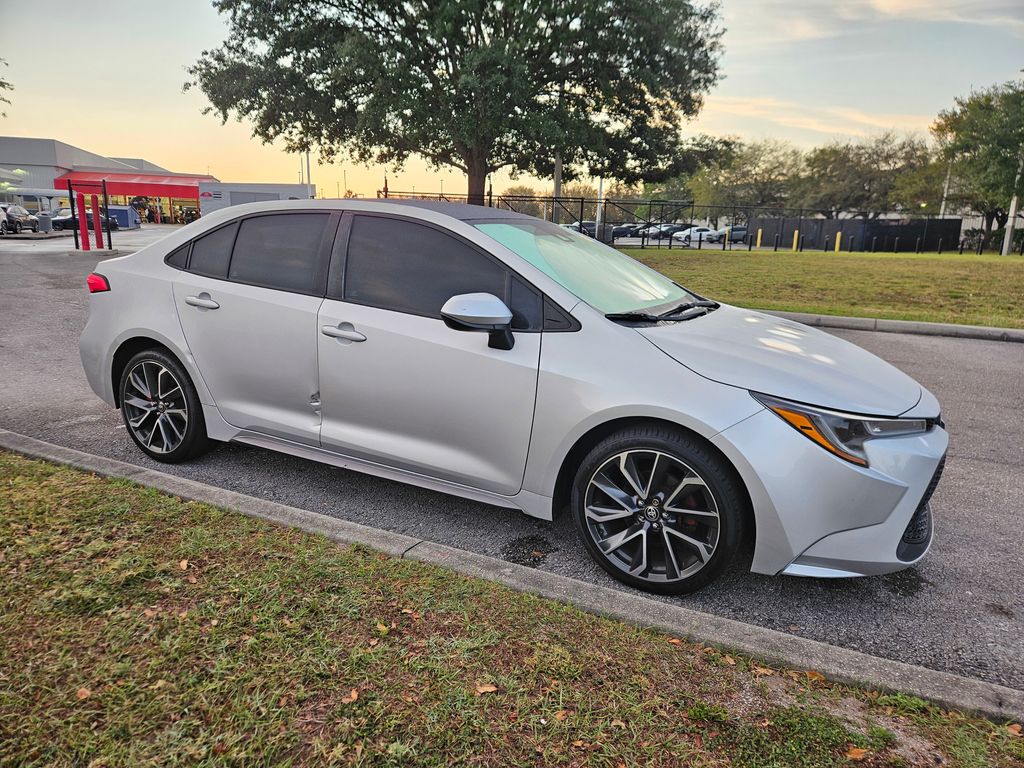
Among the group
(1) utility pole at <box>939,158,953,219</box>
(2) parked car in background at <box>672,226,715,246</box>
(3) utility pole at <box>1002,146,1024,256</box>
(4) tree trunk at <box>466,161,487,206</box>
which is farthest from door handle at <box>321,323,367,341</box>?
(1) utility pole at <box>939,158,953,219</box>

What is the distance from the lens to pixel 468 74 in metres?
19.6

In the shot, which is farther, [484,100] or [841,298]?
[484,100]

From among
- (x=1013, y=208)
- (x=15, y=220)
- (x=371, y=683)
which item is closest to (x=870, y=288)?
(x=371, y=683)

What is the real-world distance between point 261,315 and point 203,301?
478 mm

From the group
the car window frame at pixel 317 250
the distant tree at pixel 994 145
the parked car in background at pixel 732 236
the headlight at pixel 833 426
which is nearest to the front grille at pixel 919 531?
the headlight at pixel 833 426

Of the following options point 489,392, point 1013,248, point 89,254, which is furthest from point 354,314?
point 1013,248

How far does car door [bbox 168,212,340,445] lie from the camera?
12.4 feet

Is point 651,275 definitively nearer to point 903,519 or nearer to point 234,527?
point 903,519

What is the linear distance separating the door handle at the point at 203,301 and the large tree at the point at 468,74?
56.1 ft

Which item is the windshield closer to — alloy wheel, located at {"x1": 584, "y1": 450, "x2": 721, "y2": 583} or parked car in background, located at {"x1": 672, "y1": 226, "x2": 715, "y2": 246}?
alloy wheel, located at {"x1": 584, "y1": 450, "x2": 721, "y2": 583}

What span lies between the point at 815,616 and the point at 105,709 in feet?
8.74

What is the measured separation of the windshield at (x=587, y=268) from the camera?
11.3ft

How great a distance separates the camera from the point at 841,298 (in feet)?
44.0

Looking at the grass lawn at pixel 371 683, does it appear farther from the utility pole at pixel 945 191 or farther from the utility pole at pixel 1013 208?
the utility pole at pixel 945 191
